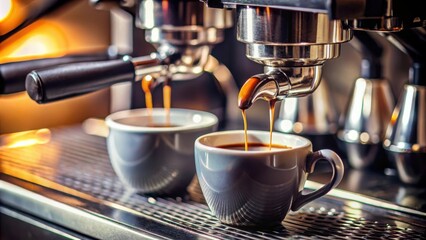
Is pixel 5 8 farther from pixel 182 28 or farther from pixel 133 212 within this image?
pixel 133 212

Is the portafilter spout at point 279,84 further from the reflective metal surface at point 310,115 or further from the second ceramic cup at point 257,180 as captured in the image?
the reflective metal surface at point 310,115

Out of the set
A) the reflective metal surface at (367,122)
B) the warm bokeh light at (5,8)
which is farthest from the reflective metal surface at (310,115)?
the warm bokeh light at (5,8)

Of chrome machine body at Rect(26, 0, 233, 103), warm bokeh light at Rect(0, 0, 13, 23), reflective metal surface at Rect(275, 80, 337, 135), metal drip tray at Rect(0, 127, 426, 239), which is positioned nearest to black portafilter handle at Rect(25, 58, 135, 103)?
chrome machine body at Rect(26, 0, 233, 103)

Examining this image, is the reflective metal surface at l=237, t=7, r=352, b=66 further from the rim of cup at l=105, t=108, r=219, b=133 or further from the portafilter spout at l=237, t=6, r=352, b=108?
the rim of cup at l=105, t=108, r=219, b=133

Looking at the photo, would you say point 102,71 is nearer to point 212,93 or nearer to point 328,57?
point 328,57

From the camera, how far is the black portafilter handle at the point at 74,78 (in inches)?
25.4

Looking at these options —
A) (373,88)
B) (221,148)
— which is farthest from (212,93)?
(221,148)

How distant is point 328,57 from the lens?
603 millimetres

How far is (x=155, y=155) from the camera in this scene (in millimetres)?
705

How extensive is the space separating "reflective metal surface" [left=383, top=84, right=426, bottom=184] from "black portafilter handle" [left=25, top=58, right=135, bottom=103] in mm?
276

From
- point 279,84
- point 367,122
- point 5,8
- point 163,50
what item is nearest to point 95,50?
point 5,8

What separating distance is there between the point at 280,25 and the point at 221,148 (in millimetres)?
122

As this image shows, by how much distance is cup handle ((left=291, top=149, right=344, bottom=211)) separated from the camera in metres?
0.61

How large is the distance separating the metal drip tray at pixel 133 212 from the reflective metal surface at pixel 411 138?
76 millimetres
